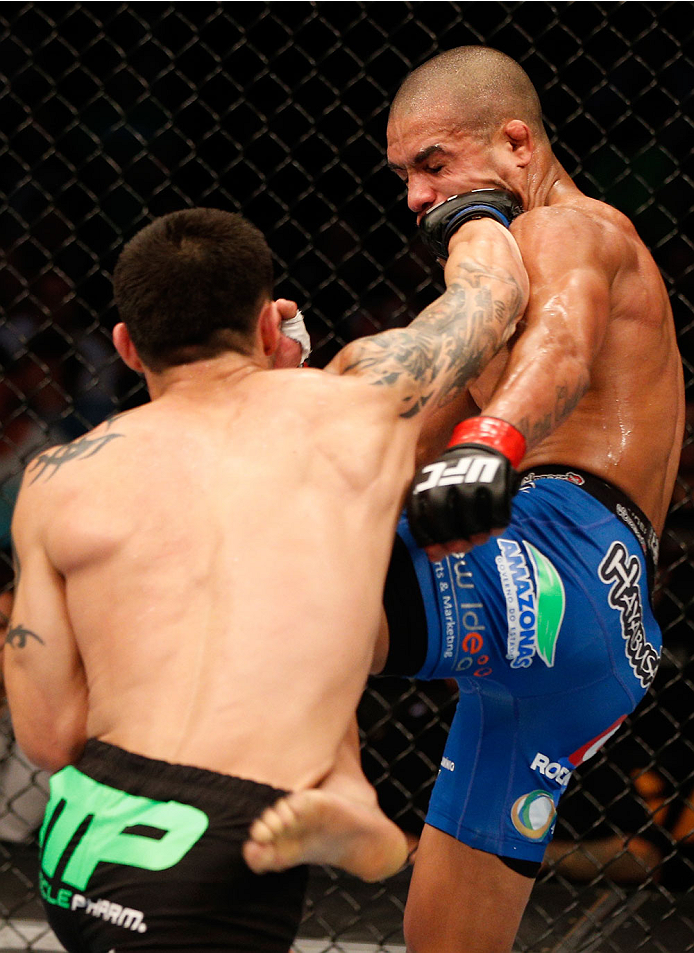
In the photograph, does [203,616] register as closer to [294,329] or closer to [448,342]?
[448,342]

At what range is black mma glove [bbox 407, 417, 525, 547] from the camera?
49.4 inches

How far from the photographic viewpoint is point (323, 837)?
3.31 feet

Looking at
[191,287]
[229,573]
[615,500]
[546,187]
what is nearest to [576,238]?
[546,187]

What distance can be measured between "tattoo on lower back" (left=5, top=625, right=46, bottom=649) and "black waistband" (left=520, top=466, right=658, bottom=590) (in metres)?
0.80

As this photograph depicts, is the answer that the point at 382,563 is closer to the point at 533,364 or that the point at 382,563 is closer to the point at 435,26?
the point at 533,364

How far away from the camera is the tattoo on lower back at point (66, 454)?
115 cm

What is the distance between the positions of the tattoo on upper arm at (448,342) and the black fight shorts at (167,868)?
474 mm

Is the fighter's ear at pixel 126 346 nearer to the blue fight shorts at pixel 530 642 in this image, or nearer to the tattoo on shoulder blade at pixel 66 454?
the tattoo on shoulder blade at pixel 66 454

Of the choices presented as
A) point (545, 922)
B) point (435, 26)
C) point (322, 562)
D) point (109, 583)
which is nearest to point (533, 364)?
point (322, 562)

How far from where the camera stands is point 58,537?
1095mm

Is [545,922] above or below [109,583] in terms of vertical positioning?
below

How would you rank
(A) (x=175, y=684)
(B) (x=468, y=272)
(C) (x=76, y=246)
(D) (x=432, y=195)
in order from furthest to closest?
(C) (x=76, y=246)
(D) (x=432, y=195)
(B) (x=468, y=272)
(A) (x=175, y=684)

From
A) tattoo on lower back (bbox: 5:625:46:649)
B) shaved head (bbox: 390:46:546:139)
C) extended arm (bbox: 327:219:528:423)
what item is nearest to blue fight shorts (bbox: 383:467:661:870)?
extended arm (bbox: 327:219:528:423)

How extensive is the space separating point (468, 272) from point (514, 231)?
30 cm
